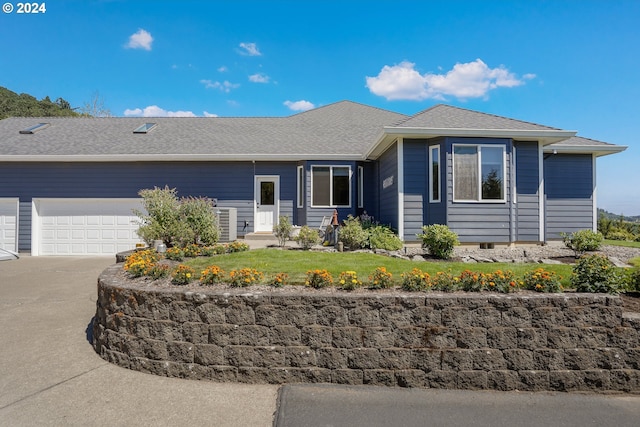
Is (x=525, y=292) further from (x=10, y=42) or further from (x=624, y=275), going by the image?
(x=10, y=42)

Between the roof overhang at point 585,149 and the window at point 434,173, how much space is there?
4.21 meters

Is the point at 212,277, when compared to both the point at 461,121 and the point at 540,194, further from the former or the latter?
the point at 540,194

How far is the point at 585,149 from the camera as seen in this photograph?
1091 centimetres

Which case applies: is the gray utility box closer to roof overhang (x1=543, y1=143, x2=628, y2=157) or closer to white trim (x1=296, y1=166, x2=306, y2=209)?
white trim (x1=296, y1=166, x2=306, y2=209)

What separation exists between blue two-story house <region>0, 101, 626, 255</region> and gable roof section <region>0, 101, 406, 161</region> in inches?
2.8

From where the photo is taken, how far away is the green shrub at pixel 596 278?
3.64m

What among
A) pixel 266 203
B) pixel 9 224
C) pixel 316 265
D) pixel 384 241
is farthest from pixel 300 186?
Result: pixel 9 224

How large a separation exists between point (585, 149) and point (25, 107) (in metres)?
41.4

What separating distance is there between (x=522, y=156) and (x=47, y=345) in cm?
1120

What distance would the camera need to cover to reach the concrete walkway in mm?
2852

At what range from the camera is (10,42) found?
1202 centimetres

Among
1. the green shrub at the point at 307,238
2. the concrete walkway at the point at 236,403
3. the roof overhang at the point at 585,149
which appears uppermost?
the roof overhang at the point at 585,149

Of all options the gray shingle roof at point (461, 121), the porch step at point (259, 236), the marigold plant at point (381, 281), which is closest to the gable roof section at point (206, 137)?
the porch step at point (259, 236)

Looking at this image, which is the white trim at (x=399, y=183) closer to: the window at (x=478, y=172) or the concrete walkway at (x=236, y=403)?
the window at (x=478, y=172)
